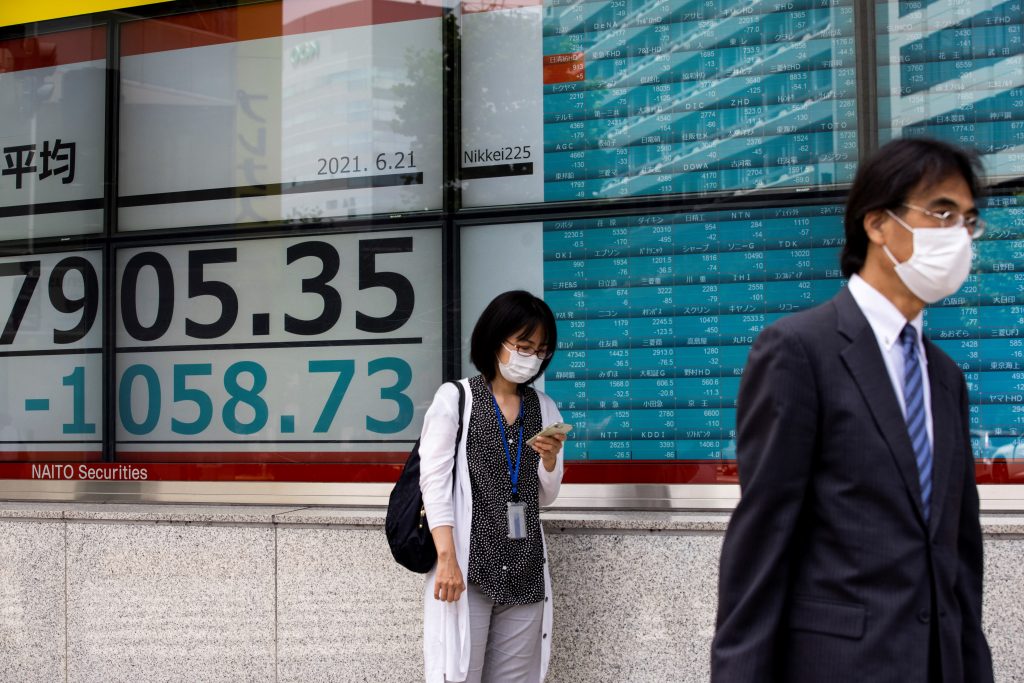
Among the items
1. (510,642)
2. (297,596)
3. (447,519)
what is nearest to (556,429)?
(447,519)

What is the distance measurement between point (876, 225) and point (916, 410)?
0.40 metres

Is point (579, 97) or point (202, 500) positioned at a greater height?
point (579, 97)

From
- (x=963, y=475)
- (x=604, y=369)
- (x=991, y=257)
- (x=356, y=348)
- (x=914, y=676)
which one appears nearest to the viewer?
(x=914, y=676)

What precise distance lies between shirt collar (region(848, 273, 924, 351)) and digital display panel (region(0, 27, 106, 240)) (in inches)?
195

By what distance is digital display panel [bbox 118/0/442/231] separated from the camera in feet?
18.9

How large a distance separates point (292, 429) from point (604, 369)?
1677 mm

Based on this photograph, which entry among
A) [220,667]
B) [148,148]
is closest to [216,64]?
[148,148]

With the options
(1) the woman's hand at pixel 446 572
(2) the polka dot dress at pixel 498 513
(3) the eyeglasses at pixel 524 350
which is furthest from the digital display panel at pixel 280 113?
(1) the woman's hand at pixel 446 572

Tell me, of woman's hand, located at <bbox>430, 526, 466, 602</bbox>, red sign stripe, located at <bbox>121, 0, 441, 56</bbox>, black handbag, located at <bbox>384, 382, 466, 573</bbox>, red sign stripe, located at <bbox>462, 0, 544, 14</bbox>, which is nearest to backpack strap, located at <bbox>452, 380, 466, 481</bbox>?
black handbag, located at <bbox>384, 382, 466, 573</bbox>

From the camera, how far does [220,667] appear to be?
5488mm

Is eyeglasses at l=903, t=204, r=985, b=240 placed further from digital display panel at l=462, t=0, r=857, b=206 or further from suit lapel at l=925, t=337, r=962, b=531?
digital display panel at l=462, t=0, r=857, b=206

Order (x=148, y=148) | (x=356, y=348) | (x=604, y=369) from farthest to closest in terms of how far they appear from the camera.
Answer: (x=148, y=148), (x=356, y=348), (x=604, y=369)

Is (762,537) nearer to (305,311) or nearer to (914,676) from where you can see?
(914,676)

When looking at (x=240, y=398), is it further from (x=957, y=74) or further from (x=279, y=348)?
(x=957, y=74)
